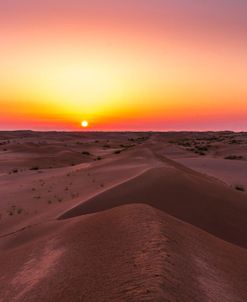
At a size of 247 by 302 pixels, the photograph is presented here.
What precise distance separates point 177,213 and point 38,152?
3825 centimetres

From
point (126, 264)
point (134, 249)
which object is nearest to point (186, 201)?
point (134, 249)

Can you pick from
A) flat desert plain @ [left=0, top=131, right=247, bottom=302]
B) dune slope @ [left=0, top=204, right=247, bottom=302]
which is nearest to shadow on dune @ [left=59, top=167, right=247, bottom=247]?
flat desert plain @ [left=0, top=131, right=247, bottom=302]

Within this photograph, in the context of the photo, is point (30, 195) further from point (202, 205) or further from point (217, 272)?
point (217, 272)

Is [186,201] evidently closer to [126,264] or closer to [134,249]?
[134,249]

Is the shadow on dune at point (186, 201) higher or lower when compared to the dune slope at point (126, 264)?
lower

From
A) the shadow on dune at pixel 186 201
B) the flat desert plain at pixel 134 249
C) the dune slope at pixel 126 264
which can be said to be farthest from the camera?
the shadow on dune at pixel 186 201

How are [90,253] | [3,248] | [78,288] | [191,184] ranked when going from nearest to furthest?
1. [78,288]
2. [90,253]
3. [3,248]
4. [191,184]

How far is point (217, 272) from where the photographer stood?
16.6 feet

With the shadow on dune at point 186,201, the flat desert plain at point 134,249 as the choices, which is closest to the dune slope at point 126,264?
the flat desert plain at point 134,249

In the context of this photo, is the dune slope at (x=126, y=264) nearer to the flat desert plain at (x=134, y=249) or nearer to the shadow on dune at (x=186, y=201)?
the flat desert plain at (x=134, y=249)

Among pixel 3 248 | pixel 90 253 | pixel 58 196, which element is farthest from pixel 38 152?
pixel 90 253

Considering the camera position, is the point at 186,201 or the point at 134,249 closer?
the point at 134,249

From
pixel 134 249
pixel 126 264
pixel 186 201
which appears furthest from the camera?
pixel 186 201

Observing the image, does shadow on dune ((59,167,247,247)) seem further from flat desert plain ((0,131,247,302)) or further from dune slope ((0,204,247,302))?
dune slope ((0,204,247,302))
